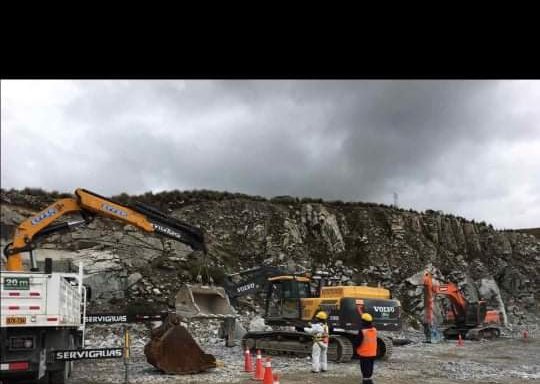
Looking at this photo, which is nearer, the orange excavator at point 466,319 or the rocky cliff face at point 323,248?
the rocky cliff face at point 323,248

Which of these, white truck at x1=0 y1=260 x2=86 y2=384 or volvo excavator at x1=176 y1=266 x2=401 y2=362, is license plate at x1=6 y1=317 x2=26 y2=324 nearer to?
white truck at x1=0 y1=260 x2=86 y2=384

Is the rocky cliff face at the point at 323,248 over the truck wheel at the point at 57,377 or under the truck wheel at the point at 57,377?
over

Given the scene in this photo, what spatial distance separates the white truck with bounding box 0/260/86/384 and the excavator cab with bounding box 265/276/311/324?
30.8 feet

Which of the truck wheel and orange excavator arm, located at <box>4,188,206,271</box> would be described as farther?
orange excavator arm, located at <box>4,188,206,271</box>

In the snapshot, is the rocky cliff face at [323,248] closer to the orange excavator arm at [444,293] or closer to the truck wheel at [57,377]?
the orange excavator arm at [444,293]

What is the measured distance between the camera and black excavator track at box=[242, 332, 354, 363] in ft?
48.2

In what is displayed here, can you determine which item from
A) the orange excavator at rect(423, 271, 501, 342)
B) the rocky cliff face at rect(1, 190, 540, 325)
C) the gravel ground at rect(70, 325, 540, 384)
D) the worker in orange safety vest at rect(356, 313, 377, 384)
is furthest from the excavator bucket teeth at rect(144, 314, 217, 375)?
the orange excavator at rect(423, 271, 501, 342)

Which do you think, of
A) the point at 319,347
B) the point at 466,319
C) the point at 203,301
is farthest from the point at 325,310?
the point at 466,319

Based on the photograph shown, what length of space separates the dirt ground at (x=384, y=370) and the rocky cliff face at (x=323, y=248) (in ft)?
23.3

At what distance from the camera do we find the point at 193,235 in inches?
503

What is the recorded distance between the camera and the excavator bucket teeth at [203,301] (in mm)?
20875

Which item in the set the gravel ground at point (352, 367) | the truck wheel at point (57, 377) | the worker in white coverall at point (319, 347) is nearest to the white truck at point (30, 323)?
the truck wheel at point (57, 377)

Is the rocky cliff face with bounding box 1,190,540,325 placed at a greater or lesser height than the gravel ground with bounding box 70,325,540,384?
greater

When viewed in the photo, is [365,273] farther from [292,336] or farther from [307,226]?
[292,336]
